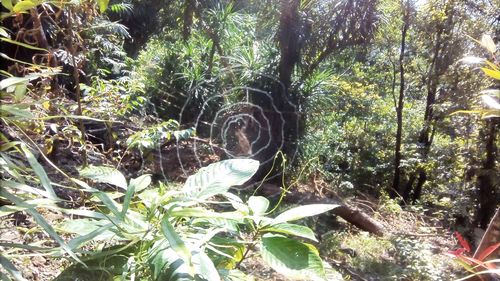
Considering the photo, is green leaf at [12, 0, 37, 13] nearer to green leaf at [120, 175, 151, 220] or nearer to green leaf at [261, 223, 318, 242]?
green leaf at [120, 175, 151, 220]

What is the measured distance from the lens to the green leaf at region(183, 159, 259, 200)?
0.80 m

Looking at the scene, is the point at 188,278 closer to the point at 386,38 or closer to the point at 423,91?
the point at 386,38

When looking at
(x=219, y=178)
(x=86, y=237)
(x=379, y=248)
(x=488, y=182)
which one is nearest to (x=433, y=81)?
(x=488, y=182)

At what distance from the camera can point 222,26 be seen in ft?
23.3

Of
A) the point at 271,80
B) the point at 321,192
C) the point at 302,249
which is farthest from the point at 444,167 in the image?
the point at 302,249

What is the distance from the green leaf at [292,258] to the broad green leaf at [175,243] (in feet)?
0.46

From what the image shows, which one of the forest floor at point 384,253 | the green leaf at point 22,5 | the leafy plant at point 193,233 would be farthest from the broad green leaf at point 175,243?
the forest floor at point 384,253

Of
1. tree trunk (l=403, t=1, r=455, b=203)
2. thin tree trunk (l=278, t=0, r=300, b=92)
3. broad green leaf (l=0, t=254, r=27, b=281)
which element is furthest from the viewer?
tree trunk (l=403, t=1, r=455, b=203)

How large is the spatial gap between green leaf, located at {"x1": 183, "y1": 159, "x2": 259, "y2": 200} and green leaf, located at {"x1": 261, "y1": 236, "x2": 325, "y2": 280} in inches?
4.5

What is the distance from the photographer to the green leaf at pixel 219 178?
0.80 m

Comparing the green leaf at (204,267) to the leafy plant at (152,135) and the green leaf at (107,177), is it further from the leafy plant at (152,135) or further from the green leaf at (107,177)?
the leafy plant at (152,135)

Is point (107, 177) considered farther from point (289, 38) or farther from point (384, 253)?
point (289, 38)

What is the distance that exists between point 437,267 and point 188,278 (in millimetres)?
3588

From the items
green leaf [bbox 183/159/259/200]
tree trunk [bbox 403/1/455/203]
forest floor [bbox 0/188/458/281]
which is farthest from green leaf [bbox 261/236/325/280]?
tree trunk [bbox 403/1/455/203]
